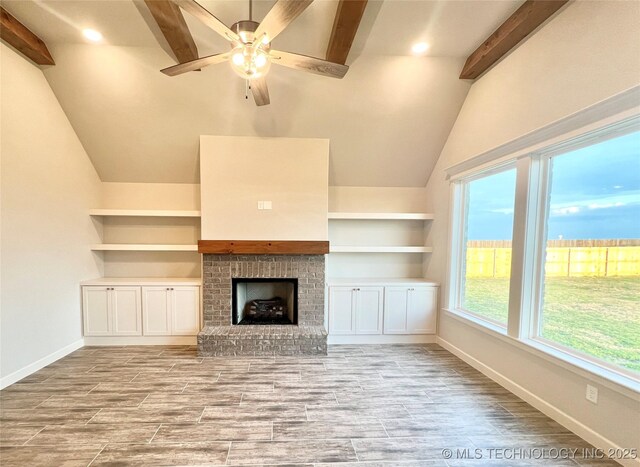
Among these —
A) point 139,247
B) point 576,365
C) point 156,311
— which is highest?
point 139,247

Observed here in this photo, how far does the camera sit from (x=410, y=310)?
408cm

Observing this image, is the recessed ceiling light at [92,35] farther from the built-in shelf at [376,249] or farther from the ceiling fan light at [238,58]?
the built-in shelf at [376,249]

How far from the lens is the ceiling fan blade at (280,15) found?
1.64m

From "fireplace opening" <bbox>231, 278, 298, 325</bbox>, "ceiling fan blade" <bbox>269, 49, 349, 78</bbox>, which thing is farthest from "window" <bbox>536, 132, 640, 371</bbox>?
"fireplace opening" <bbox>231, 278, 298, 325</bbox>

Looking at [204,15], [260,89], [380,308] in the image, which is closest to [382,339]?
[380,308]

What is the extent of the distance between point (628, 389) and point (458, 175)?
2560 mm

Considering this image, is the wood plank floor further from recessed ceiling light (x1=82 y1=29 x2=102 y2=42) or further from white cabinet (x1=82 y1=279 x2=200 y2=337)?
recessed ceiling light (x1=82 y1=29 x2=102 y2=42)

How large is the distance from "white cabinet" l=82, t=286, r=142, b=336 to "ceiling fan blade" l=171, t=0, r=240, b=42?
11.2 feet

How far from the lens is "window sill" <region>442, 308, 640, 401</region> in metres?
1.85

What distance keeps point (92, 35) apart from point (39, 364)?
354cm

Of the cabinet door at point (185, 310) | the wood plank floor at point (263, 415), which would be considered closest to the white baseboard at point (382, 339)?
the wood plank floor at point (263, 415)

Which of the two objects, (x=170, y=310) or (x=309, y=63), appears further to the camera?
(x=170, y=310)

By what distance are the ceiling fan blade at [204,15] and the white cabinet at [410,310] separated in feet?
11.1

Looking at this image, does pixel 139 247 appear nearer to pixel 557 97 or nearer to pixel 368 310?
pixel 368 310
